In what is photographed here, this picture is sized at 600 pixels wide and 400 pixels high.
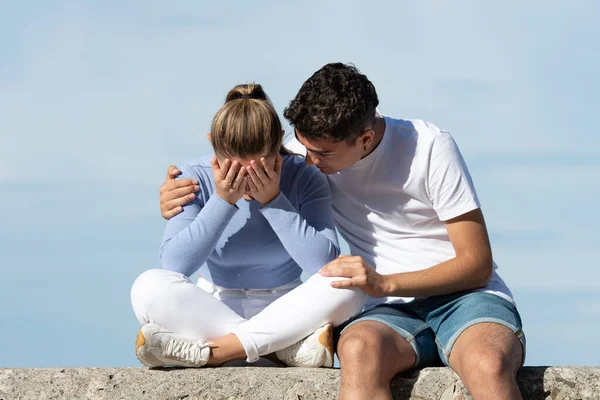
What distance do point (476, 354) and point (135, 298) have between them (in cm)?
145

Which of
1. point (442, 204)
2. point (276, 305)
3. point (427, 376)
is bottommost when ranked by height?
point (427, 376)

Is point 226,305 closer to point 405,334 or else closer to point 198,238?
point 198,238

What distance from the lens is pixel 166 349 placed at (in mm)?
3781

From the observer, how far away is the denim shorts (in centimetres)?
374

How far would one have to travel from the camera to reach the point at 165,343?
3.78 m

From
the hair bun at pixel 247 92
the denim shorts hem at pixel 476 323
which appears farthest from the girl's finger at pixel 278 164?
the denim shorts hem at pixel 476 323

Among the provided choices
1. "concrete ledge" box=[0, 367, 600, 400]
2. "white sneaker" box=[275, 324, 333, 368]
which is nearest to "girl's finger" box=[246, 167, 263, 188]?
"white sneaker" box=[275, 324, 333, 368]

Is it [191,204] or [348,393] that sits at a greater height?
[191,204]

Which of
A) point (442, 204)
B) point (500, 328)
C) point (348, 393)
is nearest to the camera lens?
point (348, 393)

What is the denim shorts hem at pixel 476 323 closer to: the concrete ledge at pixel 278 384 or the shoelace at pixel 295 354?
the concrete ledge at pixel 278 384

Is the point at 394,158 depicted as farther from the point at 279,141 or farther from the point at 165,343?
the point at 165,343

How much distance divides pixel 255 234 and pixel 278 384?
702 millimetres

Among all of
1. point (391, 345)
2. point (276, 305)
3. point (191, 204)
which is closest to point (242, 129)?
point (191, 204)

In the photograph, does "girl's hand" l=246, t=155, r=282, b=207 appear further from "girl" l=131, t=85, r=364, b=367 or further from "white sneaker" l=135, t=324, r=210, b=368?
"white sneaker" l=135, t=324, r=210, b=368
